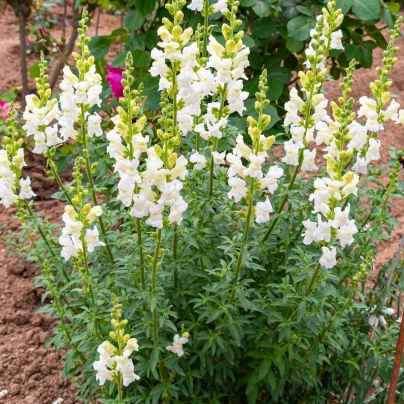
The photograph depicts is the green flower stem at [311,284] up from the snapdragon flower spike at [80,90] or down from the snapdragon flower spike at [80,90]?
down

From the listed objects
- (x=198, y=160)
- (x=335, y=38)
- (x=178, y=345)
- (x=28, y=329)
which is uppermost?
(x=335, y=38)

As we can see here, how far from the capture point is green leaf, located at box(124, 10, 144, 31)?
4516mm

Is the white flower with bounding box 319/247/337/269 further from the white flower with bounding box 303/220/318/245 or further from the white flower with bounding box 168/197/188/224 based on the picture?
the white flower with bounding box 168/197/188/224

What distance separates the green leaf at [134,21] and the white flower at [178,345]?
2.39 m

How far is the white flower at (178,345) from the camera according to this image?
2.90 m

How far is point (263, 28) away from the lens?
461 cm

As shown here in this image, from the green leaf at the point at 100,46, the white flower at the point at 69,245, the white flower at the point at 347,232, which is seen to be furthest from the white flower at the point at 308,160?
the green leaf at the point at 100,46

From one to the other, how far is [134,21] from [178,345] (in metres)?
2.47

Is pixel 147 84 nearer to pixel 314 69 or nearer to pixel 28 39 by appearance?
pixel 314 69

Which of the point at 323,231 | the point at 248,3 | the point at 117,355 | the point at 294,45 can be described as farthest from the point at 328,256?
the point at 294,45

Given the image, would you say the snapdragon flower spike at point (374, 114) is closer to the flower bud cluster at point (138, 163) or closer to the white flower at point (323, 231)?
the white flower at point (323, 231)

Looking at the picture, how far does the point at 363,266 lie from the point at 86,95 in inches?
54.6

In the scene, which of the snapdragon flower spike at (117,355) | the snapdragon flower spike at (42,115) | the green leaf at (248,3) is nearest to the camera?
the snapdragon flower spike at (117,355)

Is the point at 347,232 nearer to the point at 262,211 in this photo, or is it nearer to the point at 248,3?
the point at 262,211
